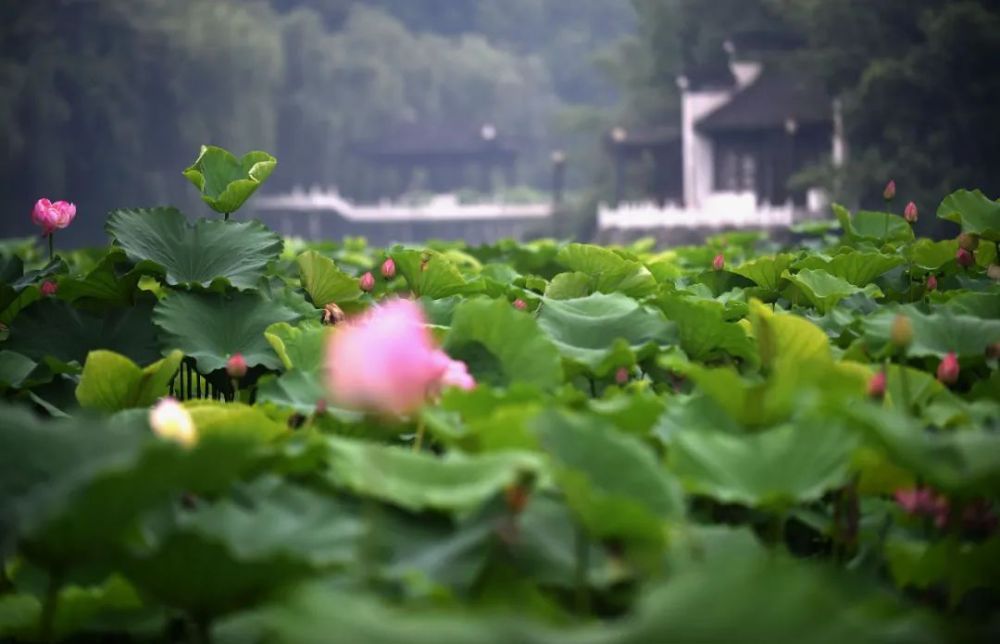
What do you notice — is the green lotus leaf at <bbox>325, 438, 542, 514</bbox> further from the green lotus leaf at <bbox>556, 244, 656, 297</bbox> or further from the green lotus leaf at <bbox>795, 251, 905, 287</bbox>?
the green lotus leaf at <bbox>795, 251, 905, 287</bbox>

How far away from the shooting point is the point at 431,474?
3.37 feet

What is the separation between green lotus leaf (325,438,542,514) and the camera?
0.97m

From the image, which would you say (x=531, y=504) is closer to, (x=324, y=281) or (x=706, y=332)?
(x=706, y=332)

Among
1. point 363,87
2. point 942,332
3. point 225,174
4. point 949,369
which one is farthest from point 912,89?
point 363,87

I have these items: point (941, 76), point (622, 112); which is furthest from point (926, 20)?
point (622, 112)

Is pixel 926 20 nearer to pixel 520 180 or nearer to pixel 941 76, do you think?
pixel 941 76

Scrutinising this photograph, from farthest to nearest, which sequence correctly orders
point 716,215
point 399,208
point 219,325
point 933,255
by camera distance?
1. point 399,208
2. point 716,215
3. point 933,255
4. point 219,325

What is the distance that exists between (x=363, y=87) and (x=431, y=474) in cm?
3586

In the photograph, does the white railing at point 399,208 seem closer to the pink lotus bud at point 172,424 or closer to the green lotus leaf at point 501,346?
the green lotus leaf at point 501,346

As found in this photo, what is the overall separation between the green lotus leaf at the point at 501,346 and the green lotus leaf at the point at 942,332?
0.42 m

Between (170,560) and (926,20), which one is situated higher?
(926,20)

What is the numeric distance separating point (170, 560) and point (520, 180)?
43009 millimetres

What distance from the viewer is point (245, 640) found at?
3.15ft

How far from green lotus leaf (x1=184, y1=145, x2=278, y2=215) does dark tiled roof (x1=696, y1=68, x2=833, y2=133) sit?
1840cm
